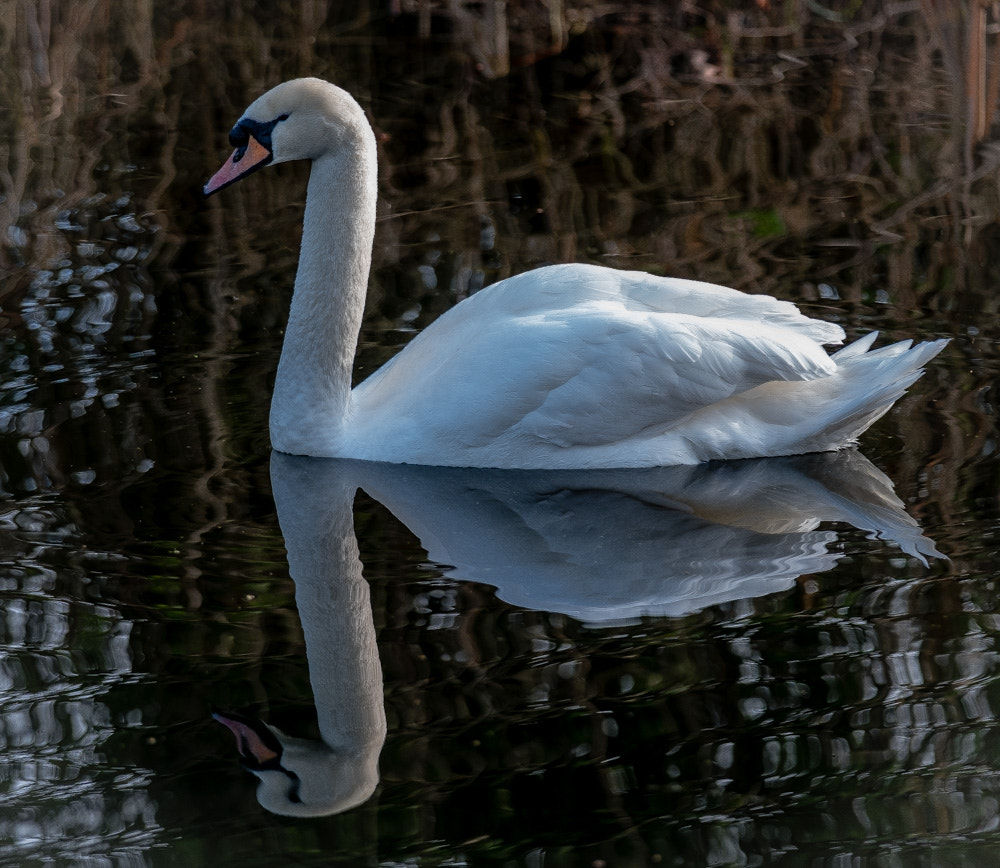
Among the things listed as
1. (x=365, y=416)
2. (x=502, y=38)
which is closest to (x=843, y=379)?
(x=365, y=416)

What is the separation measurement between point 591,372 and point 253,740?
2.15 m

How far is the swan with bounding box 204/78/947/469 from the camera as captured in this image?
588 cm

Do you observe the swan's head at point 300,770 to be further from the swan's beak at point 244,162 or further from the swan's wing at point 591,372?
the swan's beak at point 244,162

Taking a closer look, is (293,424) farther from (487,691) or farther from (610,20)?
(610,20)

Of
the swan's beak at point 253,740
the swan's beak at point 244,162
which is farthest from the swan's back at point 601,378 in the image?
the swan's beak at point 253,740

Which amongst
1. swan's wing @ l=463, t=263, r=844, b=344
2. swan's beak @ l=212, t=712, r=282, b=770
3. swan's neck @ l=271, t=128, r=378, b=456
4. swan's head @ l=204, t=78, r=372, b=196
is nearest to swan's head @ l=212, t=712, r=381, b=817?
swan's beak @ l=212, t=712, r=282, b=770

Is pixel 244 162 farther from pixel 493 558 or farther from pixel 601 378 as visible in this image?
pixel 493 558

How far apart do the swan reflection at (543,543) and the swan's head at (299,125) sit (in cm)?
115

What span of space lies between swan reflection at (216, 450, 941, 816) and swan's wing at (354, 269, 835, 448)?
Answer: 200mm

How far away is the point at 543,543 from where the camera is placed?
5.42 meters

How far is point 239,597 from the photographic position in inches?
199

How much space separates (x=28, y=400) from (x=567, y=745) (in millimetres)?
3342

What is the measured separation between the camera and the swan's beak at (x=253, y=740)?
4145 mm

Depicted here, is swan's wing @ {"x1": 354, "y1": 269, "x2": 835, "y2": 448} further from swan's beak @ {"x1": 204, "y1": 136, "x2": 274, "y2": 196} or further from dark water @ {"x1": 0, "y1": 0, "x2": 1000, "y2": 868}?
swan's beak @ {"x1": 204, "y1": 136, "x2": 274, "y2": 196}
